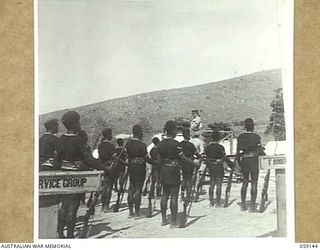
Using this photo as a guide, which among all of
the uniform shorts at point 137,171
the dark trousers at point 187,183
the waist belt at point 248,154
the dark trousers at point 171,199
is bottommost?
the dark trousers at point 171,199

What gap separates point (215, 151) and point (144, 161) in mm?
85

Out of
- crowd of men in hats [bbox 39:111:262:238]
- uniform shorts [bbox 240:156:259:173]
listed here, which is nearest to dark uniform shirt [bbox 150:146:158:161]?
crowd of men in hats [bbox 39:111:262:238]

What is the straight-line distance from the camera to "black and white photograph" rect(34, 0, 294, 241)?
592 mm

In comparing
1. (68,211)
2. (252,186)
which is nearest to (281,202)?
(252,186)

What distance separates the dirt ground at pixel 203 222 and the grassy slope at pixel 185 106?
8 cm

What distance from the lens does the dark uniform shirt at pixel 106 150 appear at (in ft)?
1.94

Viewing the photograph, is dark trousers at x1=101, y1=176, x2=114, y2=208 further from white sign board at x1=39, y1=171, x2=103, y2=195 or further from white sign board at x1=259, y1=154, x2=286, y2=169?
white sign board at x1=259, y1=154, x2=286, y2=169

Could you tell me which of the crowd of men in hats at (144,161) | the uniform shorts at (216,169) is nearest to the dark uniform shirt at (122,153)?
the crowd of men in hats at (144,161)

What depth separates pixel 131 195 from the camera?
0.59 m

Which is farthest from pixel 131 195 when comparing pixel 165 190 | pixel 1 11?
pixel 1 11

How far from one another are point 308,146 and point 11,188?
353 millimetres

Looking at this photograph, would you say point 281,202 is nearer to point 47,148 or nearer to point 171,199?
point 171,199

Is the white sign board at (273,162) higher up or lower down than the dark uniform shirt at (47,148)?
lower down

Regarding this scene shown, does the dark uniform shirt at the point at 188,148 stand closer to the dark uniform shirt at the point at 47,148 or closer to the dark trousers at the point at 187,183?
the dark trousers at the point at 187,183
